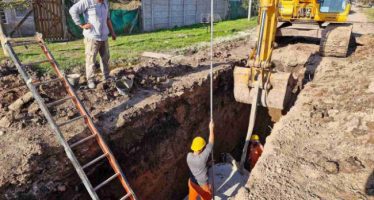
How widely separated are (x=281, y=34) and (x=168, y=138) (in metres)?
6.22

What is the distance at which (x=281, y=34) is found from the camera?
34.8 feet

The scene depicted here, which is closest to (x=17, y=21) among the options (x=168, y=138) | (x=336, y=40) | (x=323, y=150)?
(x=168, y=138)

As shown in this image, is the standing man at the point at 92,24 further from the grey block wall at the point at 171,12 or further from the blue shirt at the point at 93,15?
the grey block wall at the point at 171,12

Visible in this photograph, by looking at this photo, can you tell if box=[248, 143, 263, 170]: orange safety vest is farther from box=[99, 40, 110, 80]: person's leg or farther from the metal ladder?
box=[99, 40, 110, 80]: person's leg

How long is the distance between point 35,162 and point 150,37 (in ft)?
39.7

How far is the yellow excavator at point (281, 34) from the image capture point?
634 cm

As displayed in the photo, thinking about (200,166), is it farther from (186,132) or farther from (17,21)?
(17,21)

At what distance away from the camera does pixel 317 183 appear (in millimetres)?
4117

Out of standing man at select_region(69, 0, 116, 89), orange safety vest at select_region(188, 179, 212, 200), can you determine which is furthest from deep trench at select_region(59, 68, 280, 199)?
standing man at select_region(69, 0, 116, 89)

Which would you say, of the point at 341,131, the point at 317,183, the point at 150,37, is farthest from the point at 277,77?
the point at 150,37

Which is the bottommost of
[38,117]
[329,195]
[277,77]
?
[329,195]

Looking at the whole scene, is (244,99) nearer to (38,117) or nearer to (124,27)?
(38,117)

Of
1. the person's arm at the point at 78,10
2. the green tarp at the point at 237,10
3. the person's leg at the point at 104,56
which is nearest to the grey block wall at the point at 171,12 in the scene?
the green tarp at the point at 237,10

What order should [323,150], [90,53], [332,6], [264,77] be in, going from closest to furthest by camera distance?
[323,150], [90,53], [264,77], [332,6]
